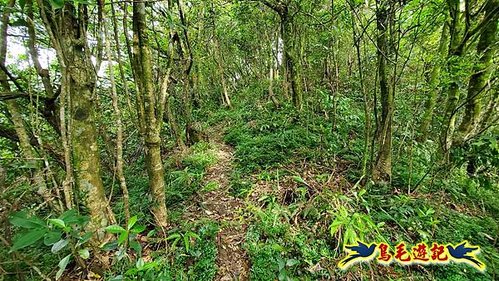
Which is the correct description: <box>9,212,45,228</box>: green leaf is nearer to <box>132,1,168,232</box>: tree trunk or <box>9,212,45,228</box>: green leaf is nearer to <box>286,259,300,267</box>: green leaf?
<box>132,1,168,232</box>: tree trunk

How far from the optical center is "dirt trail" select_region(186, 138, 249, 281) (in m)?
2.64

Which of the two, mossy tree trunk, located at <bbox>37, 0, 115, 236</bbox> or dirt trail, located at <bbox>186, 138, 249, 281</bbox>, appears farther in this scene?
dirt trail, located at <bbox>186, 138, 249, 281</bbox>

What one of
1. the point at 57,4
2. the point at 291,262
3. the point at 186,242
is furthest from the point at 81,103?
the point at 291,262

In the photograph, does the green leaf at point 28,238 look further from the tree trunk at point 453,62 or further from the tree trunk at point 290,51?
the tree trunk at point 290,51

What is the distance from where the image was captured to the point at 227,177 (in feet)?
15.1

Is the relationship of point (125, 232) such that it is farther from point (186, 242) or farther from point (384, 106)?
point (384, 106)

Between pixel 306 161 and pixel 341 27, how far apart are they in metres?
3.06

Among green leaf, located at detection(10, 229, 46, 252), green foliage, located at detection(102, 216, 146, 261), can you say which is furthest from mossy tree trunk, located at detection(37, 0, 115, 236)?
green leaf, located at detection(10, 229, 46, 252)

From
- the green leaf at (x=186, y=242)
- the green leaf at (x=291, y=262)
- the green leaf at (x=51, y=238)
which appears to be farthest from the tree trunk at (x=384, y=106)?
the green leaf at (x=51, y=238)

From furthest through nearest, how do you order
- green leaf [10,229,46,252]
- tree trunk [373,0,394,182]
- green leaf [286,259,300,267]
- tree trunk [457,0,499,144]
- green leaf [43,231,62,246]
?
1. tree trunk [457,0,499,144]
2. tree trunk [373,0,394,182]
3. green leaf [286,259,300,267]
4. green leaf [43,231,62,246]
5. green leaf [10,229,46,252]

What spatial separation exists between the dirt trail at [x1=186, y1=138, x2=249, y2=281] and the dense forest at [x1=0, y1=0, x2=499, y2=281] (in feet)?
0.07

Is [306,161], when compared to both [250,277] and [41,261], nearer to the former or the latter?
[250,277]

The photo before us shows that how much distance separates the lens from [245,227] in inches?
124

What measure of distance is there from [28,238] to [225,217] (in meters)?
2.44
